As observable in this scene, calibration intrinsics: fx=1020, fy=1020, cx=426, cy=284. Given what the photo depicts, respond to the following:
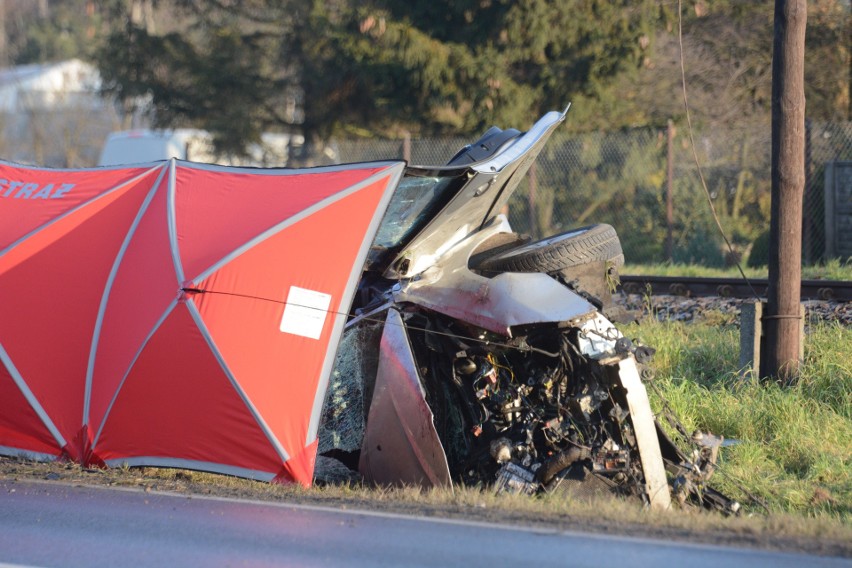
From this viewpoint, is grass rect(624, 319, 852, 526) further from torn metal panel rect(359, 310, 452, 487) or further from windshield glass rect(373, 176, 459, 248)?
windshield glass rect(373, 176, 459, 248)

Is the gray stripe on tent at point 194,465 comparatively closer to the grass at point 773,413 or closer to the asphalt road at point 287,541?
the asphalt road at point 287,541

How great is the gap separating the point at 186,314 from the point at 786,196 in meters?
5.43

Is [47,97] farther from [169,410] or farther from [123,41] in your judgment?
[169,410]

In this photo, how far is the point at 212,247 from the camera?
7121mm

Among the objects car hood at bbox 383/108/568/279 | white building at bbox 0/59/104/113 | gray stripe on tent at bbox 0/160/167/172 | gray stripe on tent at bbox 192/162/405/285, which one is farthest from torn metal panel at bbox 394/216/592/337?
white building at bbox 0/59/104/113

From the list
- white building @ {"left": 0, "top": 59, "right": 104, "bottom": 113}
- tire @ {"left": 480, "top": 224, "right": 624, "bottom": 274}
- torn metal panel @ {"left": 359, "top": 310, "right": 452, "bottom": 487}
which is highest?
white building @ {"left": 0, "top": 59, "right": 104, "bottom": 113}

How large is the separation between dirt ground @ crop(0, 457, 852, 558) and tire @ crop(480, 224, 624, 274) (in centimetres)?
179

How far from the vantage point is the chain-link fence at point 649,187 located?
16.9m

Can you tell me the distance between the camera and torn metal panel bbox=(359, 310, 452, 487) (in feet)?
22.1

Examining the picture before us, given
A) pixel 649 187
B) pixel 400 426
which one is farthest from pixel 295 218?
pixel 649 187

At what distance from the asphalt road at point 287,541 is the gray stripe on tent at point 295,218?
157 cm

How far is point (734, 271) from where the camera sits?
1456 cm

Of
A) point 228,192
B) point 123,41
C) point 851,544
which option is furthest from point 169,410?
point 123,41

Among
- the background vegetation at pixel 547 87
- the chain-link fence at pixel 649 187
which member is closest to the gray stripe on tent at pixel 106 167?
the chain-link fence at pixel 649 187
